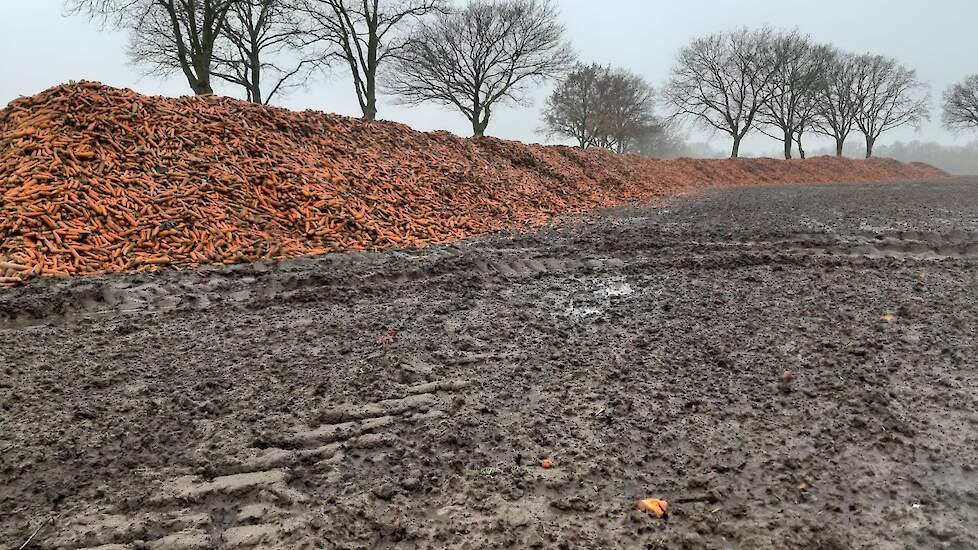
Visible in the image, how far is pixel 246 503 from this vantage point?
6.13ft

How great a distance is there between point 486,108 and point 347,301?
24434 millimetres

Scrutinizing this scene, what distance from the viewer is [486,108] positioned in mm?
26719

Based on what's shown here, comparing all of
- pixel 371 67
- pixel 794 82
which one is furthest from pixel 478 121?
pixel 794 82

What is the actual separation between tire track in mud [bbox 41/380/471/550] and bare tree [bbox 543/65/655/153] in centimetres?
3582

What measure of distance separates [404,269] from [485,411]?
2.59m

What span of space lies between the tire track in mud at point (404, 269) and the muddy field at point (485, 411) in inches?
1.4

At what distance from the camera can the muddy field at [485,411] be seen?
5.79ft

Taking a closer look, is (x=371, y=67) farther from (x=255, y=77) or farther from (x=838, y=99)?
(x=838, y=99)

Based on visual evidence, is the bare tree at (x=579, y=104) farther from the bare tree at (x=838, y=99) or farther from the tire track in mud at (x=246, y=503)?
the tire track in mud at (x=246, y=503)

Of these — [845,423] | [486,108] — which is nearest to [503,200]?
[845,423]

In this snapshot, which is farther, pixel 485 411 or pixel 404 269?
pixel 404 269

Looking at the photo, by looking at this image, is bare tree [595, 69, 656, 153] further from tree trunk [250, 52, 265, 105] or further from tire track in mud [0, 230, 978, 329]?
tire track in mud [0, 230, 978, 329]

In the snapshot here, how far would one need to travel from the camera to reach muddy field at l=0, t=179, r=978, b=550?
69.5 inches

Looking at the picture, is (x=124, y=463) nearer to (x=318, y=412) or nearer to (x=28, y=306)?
(x=318, y=412)
